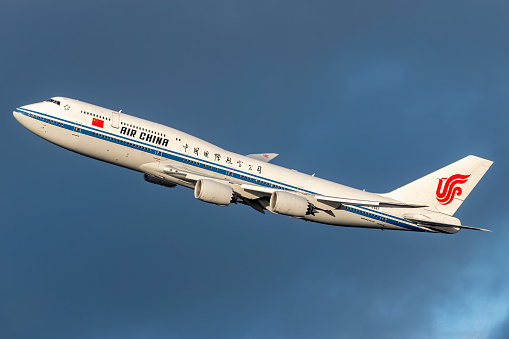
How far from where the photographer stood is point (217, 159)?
7881 cm

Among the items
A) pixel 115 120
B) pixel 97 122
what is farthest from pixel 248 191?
pixel 97 122

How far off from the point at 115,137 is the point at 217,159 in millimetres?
10494

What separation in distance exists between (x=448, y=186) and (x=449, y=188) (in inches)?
10.0

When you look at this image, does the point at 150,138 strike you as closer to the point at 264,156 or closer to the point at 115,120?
the point at 115,120

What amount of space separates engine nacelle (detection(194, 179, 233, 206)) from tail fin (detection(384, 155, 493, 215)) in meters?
23.9

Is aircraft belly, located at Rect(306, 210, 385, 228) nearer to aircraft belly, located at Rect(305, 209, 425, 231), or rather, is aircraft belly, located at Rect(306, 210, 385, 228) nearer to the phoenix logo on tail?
aircraft belly, located at Rect(305, 209, 425, 231)

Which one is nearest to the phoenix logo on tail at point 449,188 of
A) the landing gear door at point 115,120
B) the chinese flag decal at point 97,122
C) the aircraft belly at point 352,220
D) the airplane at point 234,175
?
the airplane at point 234,175

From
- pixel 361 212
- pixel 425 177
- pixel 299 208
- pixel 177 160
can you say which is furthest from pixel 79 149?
pixel 425 177

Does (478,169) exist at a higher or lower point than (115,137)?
higher

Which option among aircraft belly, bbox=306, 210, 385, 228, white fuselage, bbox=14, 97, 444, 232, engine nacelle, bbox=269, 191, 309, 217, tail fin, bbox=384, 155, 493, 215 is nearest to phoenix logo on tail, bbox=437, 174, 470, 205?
tail fin, bbox=384, 155, 493, 215

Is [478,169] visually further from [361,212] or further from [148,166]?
[148,166]

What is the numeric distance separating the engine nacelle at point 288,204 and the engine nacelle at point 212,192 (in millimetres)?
4659

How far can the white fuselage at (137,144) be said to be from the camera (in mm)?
74250

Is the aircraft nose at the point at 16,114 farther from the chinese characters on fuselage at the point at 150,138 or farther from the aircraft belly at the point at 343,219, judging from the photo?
the aircraft belly at the point at 343,219
